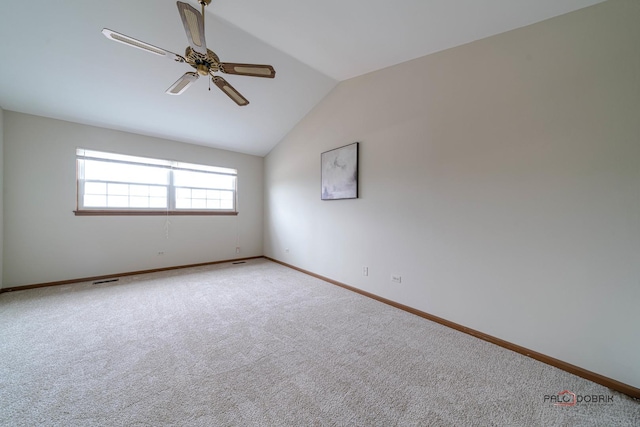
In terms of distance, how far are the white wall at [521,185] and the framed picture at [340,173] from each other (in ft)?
0.81

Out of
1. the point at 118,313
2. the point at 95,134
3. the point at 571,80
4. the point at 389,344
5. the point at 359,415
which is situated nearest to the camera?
the point at 359,415

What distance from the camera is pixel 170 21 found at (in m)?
2.29

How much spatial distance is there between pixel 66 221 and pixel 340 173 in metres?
4.49

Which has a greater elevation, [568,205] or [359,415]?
[568,205]

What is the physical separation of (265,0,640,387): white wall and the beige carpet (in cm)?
37

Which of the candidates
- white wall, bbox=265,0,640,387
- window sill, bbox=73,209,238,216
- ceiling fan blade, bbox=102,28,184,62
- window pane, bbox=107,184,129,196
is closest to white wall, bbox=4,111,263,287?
window sill, bbox=73,209,238,216

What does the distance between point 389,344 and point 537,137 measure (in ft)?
7.29

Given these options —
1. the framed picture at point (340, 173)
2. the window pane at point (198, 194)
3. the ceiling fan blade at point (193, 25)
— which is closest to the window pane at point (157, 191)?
the window pane at point (198, 194)

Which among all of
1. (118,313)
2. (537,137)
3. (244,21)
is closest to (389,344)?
(537,137)

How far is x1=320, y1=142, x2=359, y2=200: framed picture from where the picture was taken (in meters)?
3.34

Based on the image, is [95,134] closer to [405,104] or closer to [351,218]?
[351,218]

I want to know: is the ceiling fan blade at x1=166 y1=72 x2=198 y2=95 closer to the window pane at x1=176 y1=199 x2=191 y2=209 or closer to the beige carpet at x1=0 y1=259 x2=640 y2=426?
the beige carpet at x1=0 y1=259 x2=640 y2=426

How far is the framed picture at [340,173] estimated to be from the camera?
3.34m

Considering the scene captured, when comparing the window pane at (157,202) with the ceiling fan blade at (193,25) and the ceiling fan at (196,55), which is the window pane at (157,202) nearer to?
the ceiling fan at (196,55)
